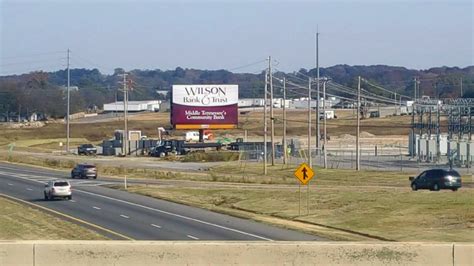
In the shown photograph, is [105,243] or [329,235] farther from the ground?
[105,243]

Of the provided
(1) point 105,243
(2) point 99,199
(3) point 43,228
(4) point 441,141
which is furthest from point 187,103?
(1) point 105,243

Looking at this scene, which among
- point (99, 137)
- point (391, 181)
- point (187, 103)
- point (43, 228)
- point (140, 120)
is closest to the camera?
point (43, 228)

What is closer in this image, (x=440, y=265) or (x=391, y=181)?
(x=440, y=265)

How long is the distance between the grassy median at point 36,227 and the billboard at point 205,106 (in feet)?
219

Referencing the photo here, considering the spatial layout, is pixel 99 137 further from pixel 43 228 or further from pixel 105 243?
pixel 105 243

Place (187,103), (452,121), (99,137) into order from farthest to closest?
(99,137) < (187,103) < (452,121)

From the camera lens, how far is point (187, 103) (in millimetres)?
108688

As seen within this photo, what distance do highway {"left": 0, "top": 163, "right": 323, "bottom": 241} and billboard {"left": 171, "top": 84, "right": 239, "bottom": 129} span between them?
45422mm

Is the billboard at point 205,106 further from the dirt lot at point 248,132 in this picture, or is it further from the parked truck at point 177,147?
the dirt lot at point 248,132

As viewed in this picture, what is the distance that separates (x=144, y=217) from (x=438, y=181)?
20646 millimetres

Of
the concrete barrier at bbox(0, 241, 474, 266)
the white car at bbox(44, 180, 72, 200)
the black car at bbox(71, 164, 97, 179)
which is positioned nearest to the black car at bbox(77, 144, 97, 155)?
the black car at bbox(71, 164, 97, 179)

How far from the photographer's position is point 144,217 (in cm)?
3919

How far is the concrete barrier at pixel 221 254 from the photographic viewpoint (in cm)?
1169

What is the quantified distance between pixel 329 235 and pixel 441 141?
207ft
